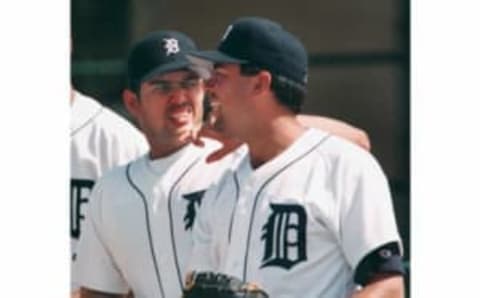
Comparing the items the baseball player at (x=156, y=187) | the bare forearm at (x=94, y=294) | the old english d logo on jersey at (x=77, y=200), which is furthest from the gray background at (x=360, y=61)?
the bare forearm at (x=94, y=294)

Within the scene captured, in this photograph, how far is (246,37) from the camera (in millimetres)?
3113

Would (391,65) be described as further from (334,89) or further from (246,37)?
(246,37)

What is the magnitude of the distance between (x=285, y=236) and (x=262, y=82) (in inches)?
14.0

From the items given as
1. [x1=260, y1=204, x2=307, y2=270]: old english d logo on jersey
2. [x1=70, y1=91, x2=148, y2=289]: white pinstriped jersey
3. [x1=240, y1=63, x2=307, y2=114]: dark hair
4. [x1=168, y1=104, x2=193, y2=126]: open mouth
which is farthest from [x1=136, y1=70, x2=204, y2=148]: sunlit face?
[x1=260, y1=204, x2=307, y2=270]: old english d logo on jersey

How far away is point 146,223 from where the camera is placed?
332 centimetres

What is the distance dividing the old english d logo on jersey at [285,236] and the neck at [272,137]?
0.12m

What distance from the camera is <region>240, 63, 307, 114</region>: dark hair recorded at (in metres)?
3.09

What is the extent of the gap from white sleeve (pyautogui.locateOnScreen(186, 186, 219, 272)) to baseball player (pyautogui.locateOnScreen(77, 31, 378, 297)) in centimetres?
2

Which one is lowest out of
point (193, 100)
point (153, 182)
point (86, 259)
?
point (86, 259)

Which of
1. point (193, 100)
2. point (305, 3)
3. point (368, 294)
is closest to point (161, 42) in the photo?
point (193, 100)

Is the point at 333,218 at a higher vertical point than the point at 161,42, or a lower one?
lower

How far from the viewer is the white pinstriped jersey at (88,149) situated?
341cm

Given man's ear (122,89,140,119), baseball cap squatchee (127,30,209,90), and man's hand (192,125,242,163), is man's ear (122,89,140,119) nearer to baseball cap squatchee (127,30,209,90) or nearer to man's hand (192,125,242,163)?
baseball cap squatchee (127,30,209,90)
